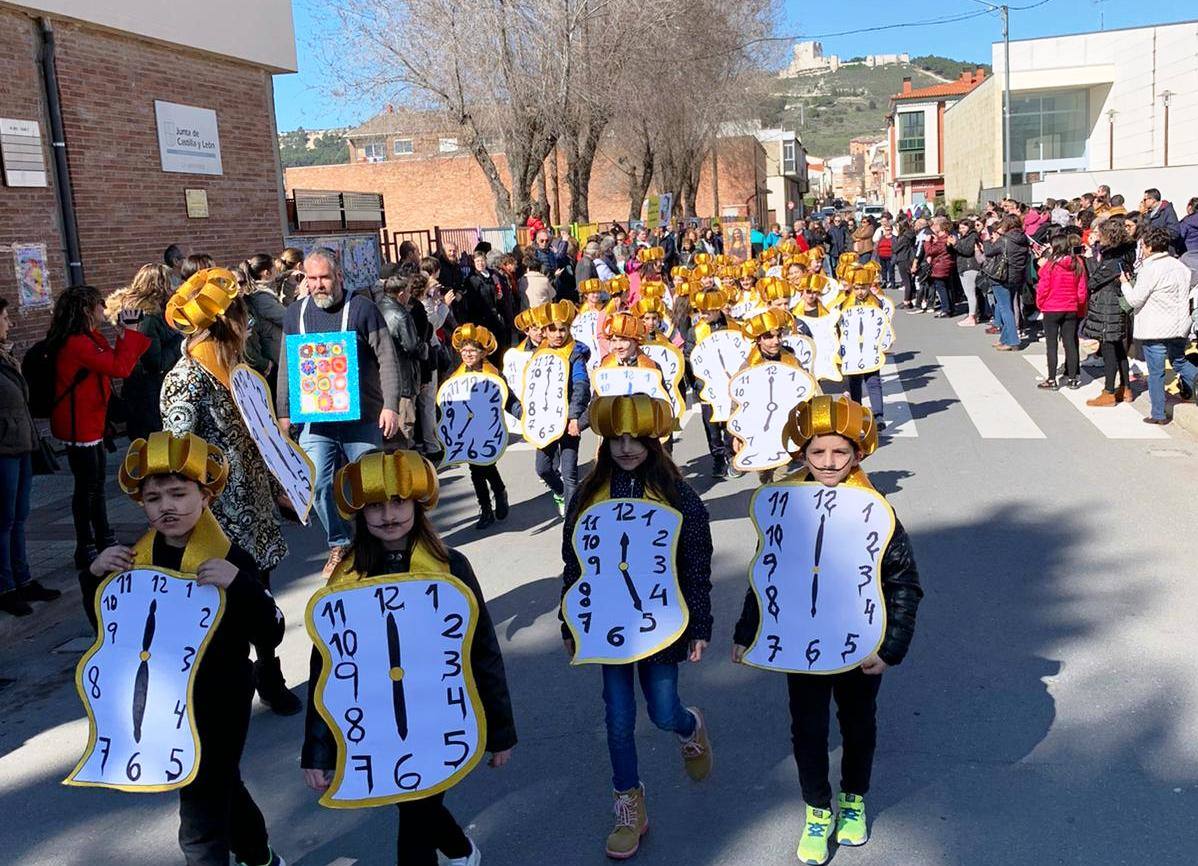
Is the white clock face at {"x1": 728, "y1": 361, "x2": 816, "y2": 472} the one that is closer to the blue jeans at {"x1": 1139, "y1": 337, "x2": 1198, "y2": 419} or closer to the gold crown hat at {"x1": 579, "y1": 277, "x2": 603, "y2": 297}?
the gold crown hat at {"x1": 579, "y1": 277, "x2": 603, "y2": 297}

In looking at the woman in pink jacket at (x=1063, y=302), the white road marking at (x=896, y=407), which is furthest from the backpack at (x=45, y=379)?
the woman in pink jacket at (x=1063, y=302)

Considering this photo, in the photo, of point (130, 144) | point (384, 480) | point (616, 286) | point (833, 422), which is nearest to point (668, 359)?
point (616, 286)

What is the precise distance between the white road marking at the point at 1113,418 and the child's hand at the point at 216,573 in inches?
359

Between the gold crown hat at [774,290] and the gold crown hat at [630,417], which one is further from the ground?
the gold crown hat at [774,290]

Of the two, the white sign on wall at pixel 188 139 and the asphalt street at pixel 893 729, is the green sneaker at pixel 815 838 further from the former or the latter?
the white sign on wall at pixel 188 139

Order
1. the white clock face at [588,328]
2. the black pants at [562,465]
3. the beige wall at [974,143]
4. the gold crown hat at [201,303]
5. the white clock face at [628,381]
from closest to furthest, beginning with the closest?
the gold crown hat at [201,303] < the white clock face at [628,381] < the black pants at [562,465] < the white clock face at [588,328] < the beige wall at [974,143]

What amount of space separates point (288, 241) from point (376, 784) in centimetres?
1585

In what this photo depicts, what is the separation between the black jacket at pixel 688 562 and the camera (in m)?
3.84

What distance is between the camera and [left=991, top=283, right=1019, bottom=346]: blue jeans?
1647 centimetres

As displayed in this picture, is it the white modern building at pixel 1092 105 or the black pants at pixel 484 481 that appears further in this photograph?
the white modern building at pixel 1092 105

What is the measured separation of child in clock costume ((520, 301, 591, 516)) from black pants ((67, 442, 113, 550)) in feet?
9.13

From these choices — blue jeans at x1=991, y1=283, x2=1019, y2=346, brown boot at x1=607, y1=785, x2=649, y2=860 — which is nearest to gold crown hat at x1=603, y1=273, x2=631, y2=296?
blue jeans at x1=991, y1=283, x2=1019, y2=346

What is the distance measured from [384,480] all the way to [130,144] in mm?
12623

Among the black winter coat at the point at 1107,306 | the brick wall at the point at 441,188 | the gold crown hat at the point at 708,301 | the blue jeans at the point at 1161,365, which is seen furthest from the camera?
the brick wall at the point at 441,188
